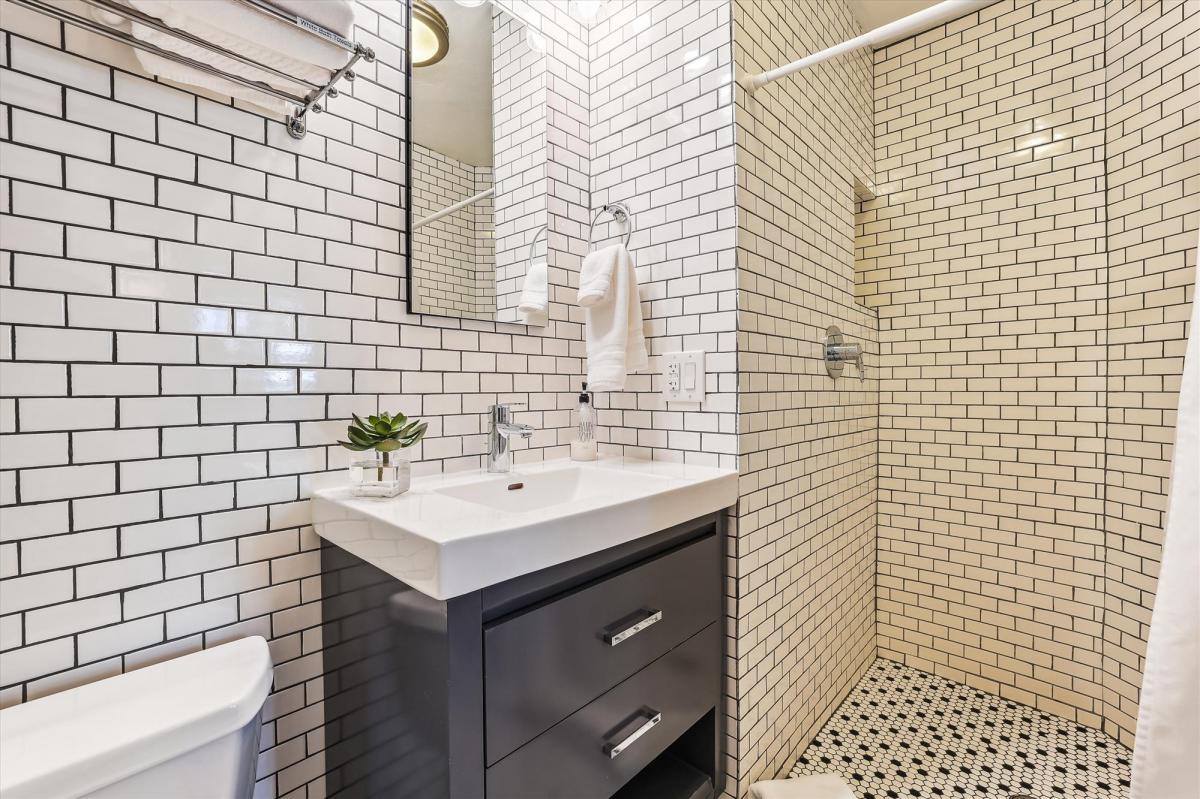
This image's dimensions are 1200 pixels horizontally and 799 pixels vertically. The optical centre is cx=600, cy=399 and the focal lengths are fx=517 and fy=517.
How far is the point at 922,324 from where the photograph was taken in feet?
7.23

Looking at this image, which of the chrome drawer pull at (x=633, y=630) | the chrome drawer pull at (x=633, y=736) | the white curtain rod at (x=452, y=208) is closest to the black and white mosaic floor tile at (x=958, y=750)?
the chrome drawer pull at (x=633, y=736)

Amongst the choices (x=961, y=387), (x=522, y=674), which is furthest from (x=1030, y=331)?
(x=522, y=674)

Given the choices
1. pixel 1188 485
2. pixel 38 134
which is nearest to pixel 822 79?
pixel 1188 485

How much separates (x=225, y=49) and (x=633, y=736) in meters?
1.46

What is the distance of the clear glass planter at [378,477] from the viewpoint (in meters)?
1.02

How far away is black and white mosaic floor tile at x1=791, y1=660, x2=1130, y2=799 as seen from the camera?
60.0 inches

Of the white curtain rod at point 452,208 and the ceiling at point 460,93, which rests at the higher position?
the ceiling at point 460,93

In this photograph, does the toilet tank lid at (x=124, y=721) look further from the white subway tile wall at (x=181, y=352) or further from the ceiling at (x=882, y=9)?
the ceiling at (x=882, y=9)

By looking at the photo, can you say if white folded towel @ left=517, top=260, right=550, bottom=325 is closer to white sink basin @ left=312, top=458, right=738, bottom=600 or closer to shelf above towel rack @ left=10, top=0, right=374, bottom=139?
white sink basin @ left=312, top=458, right=738, bottom=600

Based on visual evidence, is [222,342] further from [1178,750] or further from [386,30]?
[1178,750]

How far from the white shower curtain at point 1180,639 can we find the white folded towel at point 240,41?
133 cm

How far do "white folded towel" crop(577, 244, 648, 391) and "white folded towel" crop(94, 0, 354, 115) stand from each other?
2.35 ft

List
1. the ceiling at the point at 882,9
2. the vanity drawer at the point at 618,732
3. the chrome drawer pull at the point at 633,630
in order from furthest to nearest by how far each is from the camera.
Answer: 1. the ceiling at the point at 882,9
2. the chrome drawer pull at the point at 633,630
3. the vanity drawer at the point at 618,732

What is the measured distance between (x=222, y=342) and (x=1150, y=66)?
2652mm
